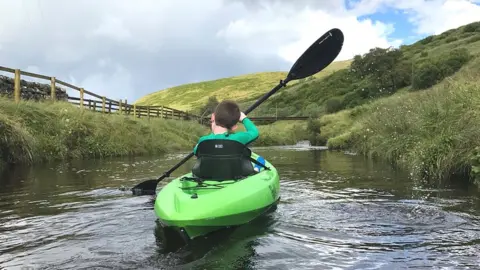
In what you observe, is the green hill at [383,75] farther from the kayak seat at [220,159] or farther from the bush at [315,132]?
the kayak seat at [220,159]

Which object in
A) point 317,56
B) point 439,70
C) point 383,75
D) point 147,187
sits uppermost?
point 383,75

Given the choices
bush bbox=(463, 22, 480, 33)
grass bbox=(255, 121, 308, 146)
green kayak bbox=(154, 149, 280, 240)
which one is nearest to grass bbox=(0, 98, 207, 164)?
green kayak bbox=(154, 149, 280, 240)

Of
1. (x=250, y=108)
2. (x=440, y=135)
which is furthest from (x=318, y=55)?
(x=440, y=135)

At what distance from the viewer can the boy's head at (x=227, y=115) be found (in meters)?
4.62

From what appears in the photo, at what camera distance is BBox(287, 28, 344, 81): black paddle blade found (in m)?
7.52

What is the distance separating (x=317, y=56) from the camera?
25.2ft

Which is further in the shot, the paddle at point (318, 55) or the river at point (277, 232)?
the paddle at point (318, 55)

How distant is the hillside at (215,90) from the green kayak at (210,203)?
3011 inches

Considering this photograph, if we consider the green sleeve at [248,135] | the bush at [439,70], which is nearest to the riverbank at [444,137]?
the green sleeve at [248,135]

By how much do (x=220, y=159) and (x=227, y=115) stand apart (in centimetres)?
51

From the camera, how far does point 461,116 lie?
22.6 feet

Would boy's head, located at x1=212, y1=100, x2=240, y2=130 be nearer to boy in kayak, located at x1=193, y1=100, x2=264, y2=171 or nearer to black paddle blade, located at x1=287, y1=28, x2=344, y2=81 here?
boy in kayak, located at x1=193, y1=100, x2=264, y2=171

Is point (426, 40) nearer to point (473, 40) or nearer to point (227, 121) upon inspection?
point (473, 40)

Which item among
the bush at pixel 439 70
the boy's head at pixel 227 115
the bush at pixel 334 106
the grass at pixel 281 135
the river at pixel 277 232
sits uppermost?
the bush at pixel 439 70
